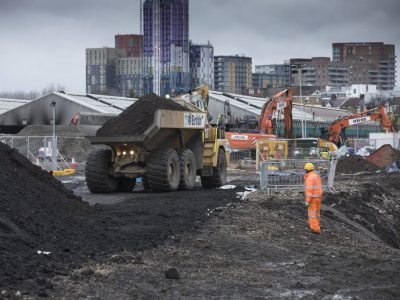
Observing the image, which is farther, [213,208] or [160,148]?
[160,148]

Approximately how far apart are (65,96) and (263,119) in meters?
25.8

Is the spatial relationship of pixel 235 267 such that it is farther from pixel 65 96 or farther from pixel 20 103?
pixel 20 103

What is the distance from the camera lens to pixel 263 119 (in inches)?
1815

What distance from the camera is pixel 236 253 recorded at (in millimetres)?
12562

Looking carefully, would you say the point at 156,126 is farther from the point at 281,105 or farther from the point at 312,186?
the point at 281,105

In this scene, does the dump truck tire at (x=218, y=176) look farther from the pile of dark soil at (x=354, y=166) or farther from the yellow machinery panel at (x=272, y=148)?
the pile of dark soil at (x=354, y=166)

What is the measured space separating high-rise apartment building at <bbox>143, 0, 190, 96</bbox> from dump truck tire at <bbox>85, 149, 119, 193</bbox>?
9639 cm

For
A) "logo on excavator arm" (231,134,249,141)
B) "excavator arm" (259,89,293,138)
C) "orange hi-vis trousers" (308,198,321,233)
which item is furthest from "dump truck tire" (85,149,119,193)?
"excavator arm" (259,89,293,138)

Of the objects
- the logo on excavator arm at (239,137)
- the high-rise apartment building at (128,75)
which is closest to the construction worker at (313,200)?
the logo on excavator arm at (239,137)

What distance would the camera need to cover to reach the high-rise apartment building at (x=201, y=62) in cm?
11719

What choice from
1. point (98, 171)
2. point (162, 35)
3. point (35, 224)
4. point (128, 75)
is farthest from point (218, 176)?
point (128, 75)

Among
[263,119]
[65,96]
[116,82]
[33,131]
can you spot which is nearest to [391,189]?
[263,119]

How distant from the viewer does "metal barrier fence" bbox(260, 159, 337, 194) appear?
72.3ft

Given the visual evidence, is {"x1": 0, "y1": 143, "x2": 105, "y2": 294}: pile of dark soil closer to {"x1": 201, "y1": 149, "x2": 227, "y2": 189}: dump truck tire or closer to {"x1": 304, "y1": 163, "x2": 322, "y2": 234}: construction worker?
{"x1": 304, "y1": 163, "x2": 322, "y2": 234}: construction worker
